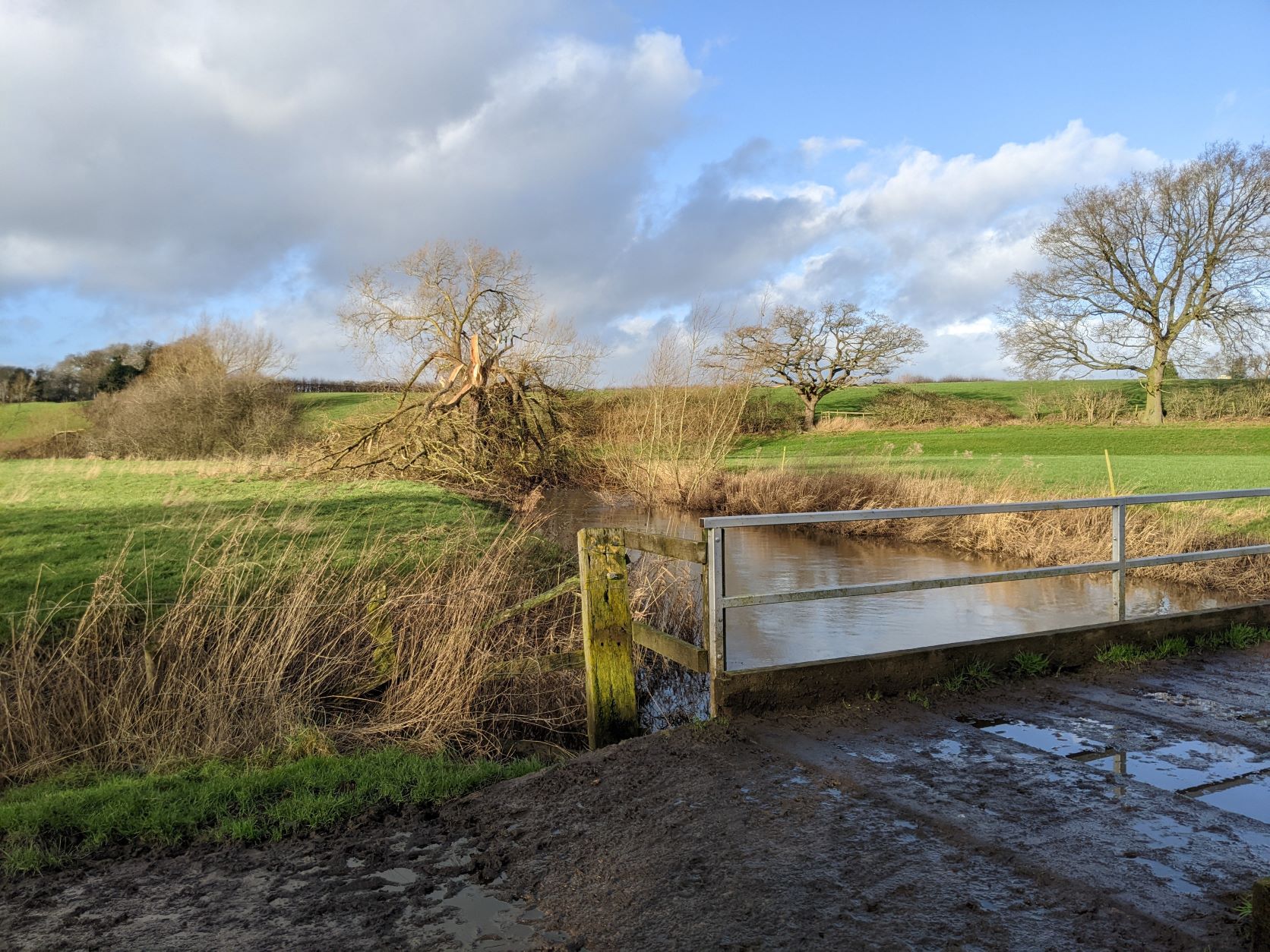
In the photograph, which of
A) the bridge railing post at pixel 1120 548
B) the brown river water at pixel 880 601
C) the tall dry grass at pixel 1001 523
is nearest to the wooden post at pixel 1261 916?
the bridge railing post at pixel 1120 548

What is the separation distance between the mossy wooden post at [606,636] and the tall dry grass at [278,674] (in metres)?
1.25

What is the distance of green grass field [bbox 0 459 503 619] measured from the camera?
10.3 metres

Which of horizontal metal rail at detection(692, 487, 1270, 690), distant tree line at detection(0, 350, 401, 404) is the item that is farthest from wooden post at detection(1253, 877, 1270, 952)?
distant tree line at detection(0, 350, 401, 404)

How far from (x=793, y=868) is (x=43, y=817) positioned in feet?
12.8

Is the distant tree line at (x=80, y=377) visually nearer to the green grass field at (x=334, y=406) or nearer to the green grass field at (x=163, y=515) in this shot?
the green grass field at (x=334, y=406)

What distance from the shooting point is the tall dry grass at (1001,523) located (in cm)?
1443

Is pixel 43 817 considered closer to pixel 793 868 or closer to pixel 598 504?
pixel 793 868

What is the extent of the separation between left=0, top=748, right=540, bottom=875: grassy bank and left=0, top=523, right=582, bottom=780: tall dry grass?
0.66 meters

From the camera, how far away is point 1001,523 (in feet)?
58.7

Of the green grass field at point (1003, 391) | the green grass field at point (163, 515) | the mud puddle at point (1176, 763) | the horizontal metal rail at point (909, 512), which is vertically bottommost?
the mud puddle at point (1176, 763)

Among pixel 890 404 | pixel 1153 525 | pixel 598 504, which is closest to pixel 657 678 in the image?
Answer: pixel 1153 525

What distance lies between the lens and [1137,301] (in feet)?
141

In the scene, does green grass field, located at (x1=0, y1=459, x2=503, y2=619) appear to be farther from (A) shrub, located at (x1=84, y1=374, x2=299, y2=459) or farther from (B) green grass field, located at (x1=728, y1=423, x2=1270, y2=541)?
(B) green grass field, located at (x1=728, y1=423, x2=1270, y2=541)

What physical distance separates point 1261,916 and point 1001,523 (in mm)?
16179
